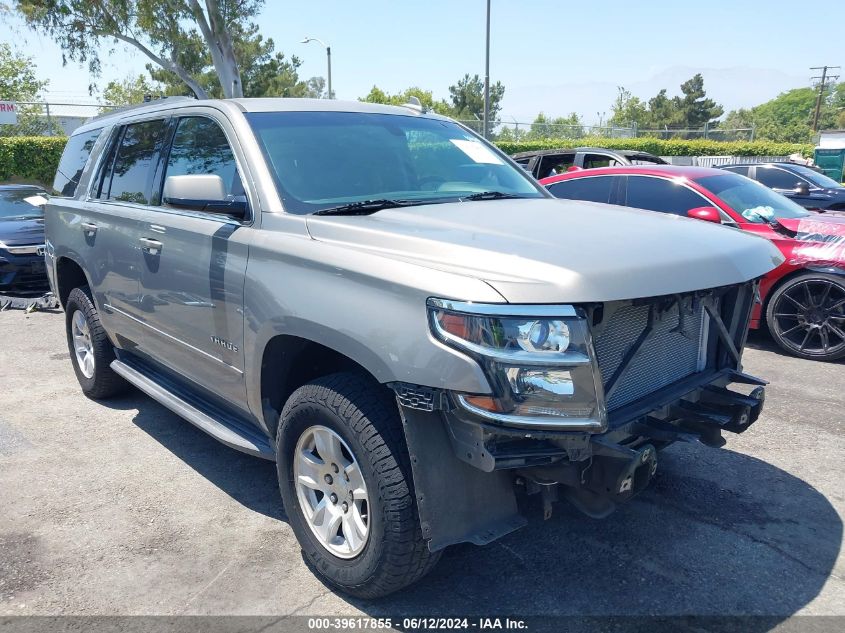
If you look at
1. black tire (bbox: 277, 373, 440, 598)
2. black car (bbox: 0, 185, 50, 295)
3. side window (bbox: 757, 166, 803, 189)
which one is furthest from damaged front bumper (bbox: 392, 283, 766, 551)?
side window (bbox: 757, 166, 803, 189)

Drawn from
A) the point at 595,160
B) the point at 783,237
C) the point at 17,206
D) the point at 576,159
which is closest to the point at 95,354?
the point at 783,237

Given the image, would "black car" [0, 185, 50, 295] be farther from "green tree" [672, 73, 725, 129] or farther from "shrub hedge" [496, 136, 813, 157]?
"green tree" [672, 73, 725, 129]

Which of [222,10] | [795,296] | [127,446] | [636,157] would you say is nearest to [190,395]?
[127,446]

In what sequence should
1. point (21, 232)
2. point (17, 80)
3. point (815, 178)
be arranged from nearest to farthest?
1. point (21, 232)
2. point (815, 178)
3. point (17, 80)

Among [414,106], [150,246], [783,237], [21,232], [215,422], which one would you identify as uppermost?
[414,106]

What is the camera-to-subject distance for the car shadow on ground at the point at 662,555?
2.78 meters

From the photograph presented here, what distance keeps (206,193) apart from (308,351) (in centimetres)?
86

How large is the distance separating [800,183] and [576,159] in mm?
3639

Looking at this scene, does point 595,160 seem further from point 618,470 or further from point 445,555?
point 618,470

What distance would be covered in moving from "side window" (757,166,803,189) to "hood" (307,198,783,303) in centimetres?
1007

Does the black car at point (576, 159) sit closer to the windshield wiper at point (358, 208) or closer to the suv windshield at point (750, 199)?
the suv windshield at point (750, 199)

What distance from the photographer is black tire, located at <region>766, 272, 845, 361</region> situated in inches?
235

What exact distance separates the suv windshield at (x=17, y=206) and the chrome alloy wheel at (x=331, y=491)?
837cm

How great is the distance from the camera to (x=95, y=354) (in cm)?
499
